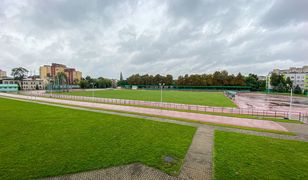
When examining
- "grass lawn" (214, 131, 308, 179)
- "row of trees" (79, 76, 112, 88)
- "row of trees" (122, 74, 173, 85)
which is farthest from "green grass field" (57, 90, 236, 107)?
"row of trees" (122, 74, 173, 85)

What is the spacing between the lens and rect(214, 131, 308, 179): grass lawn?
6.27m

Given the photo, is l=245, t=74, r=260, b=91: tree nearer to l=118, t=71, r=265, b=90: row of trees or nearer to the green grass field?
l=118, t=71, r=265, b=90: row of trees

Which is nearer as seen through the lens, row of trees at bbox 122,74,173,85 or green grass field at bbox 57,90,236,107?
green grass field at bbox 57,90,236,107

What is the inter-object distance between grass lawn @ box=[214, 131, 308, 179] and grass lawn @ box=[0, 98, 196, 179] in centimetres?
203

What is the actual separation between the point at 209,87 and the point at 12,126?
3429 inches

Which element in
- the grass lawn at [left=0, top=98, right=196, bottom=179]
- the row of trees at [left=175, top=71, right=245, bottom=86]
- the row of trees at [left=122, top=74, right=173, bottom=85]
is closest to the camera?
the grass lawn at [left=0, top=98, right=196, bottom=179]

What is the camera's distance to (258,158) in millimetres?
7652

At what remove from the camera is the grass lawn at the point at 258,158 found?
20.6 ft

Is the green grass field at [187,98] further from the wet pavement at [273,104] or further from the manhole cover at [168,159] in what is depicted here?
the manhole cover at [168,159]

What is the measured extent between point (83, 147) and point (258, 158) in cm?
960

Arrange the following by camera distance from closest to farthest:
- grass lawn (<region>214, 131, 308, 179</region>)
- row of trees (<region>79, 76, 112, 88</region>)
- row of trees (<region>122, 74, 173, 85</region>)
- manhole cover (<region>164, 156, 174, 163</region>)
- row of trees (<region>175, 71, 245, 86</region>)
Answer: grass lawn (<region>214, 131, 308, 179</region>) → manhole cover (<region>164, 156, 174, 163</region>) → row of trees (<region>175, 71, 245, 86</region>) → row of trees (<region>79, 76, 112, 88</region>) → row of trees (<region>122, 74, 173, 85</region>)

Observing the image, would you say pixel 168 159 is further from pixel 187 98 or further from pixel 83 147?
pixel 187 98

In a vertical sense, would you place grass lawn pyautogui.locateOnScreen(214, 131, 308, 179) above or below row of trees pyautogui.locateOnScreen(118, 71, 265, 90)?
below

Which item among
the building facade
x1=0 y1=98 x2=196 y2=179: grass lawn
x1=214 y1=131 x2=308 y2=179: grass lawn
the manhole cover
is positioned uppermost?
the building facade
